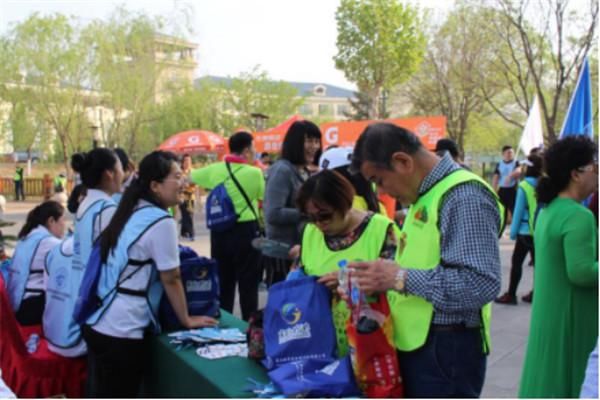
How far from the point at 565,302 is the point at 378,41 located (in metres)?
23.1

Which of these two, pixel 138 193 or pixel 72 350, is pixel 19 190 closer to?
pixel 72 350

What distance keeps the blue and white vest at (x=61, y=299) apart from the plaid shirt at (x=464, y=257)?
262 centimetres

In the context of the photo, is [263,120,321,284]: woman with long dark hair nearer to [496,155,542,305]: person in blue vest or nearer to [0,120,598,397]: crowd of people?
[0,120,598,397]: crowd of people

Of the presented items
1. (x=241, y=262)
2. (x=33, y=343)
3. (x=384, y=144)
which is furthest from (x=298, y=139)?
(x=384, y=144)

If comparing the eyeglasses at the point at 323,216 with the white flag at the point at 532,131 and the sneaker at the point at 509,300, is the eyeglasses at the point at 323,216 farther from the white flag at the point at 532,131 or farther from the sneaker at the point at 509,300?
the white flag at the point at 532,131

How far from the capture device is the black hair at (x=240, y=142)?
549 cm

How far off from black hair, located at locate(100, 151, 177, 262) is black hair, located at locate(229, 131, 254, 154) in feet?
6.82

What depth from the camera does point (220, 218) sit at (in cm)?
527

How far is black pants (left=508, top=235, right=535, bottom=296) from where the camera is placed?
680 cm

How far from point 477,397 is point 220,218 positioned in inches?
138

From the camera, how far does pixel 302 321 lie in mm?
2314

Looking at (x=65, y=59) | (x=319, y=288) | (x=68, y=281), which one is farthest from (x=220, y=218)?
(x=65, y=59)

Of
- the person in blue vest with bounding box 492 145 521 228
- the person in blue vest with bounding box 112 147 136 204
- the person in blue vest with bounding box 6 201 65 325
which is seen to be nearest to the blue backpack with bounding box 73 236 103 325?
the person in blue vest with bounding box 6 201 65 325

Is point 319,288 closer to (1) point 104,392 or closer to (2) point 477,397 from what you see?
(2) point 477,397
